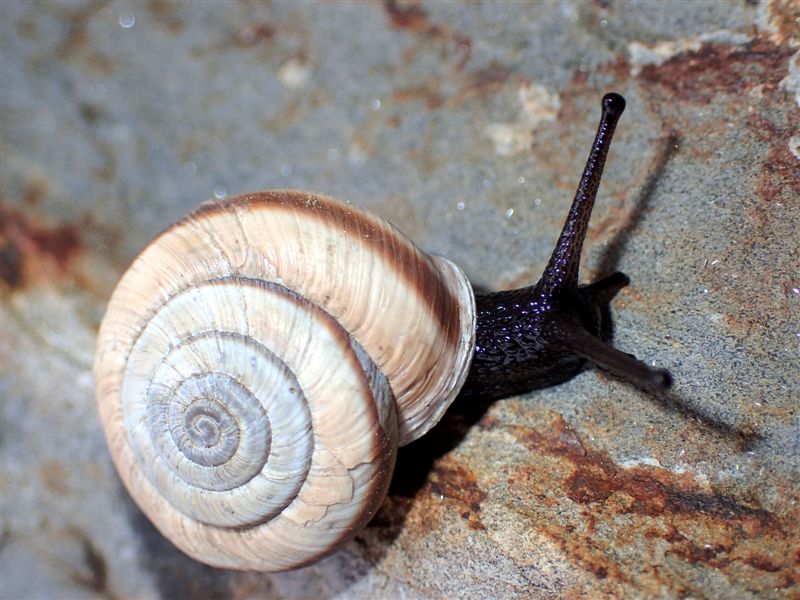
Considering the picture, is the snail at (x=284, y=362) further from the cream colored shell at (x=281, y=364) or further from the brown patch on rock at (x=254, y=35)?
the brown patch on rock at (x=254, y=35)

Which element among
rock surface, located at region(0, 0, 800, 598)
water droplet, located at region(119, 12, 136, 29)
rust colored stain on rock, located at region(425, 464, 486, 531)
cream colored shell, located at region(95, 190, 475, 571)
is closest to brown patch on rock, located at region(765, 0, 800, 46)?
rock surface, located at region(0, 0, 800, 598)

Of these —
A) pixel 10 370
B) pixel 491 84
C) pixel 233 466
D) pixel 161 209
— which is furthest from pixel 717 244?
pixel 10 370

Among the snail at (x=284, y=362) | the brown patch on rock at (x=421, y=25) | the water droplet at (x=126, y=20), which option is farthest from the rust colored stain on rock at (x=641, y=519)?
the water droplet at (x=126, y=20)

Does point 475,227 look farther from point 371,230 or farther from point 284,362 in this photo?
point 284,362

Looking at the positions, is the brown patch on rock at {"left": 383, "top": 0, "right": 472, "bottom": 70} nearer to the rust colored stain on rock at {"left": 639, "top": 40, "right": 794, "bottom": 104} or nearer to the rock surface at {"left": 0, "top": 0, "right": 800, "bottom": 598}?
the rock surface at {"left": 0, "top": 0, "right": 800, "bottom": 598}

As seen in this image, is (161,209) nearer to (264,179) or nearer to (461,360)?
(264,179)

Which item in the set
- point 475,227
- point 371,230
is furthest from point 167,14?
point 371,230
